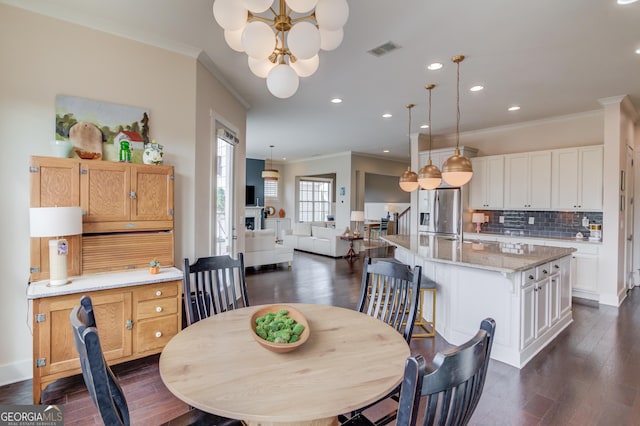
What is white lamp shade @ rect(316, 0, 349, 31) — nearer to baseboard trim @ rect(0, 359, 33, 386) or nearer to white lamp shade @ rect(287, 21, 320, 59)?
white lamp shade @ rect(287, 21, 320, 59)

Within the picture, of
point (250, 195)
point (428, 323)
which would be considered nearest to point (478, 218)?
point (428, 323)

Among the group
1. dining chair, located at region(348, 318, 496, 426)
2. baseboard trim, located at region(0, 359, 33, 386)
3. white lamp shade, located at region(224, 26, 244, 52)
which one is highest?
white lamp shade, located at region(224, 26, 244, 52)

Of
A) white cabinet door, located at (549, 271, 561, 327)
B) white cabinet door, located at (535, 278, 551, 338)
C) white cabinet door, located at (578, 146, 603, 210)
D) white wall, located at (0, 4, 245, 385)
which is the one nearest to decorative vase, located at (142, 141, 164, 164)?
white wall, located at (0, 4, 245, 385)

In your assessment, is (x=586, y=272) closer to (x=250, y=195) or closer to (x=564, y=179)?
(x=564, y=179)

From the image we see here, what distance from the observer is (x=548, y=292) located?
3.29m

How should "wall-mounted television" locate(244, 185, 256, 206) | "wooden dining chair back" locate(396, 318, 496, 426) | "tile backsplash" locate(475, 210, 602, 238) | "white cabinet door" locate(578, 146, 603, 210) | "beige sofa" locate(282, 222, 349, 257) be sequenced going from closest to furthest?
"wooden dining chair back" locate(396, 318, 496, 426)
"white cabinet door" locate(578, 146, 603, 210)
"tile backsplash" locate(475, 210, 602, 238)
"beige sofa" locate(282, 222, 349, 257)
"wall-mounted television" locate(244, 185, 256, 206)

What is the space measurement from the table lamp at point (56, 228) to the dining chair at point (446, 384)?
250 centimetres

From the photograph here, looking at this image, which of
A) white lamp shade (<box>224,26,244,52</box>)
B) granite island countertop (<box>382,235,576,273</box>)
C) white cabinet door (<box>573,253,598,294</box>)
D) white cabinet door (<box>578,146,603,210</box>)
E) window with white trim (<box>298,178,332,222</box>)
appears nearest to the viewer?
white lamp shade (<box>224,26,244,52</box>)

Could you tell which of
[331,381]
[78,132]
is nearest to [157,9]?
[78,132]

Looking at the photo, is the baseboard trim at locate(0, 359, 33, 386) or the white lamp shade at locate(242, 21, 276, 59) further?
the baseboard trim at locate(0, 359, 33, 386)

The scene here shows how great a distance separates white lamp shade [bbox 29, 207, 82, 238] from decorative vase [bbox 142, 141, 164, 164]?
760 millimetres

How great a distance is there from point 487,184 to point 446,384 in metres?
6.12

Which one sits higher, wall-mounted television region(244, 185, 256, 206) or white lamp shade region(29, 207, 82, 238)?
wall-mounted television region(244, 185, 256, 206)

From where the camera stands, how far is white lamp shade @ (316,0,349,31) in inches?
63.0
